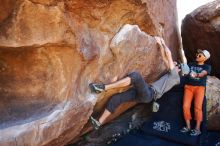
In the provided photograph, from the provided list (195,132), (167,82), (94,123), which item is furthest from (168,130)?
(94,123)

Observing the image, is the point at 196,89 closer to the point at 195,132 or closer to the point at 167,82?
the point at 167,82

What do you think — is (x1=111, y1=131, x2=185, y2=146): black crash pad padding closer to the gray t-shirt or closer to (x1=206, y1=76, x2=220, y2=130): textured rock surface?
the gray t-shirt

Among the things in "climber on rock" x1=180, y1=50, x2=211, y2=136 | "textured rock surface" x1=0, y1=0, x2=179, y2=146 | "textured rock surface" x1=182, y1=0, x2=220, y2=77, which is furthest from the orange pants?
"textured rock surface" x1=182, y1=0, x2=220, y2=77

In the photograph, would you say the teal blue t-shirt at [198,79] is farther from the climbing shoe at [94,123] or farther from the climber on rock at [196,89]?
the climbing shoe at [94,123]

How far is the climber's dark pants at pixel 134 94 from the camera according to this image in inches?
227

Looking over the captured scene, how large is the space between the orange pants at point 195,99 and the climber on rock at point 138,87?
30 centimetres

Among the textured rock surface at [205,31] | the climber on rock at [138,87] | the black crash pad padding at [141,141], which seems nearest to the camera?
the climber on rock at [138,87]

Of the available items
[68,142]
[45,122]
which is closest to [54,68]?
[45,122]

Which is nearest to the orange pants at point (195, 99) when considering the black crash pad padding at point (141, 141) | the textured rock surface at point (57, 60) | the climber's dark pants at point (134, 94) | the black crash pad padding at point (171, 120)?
the black crash pad padding at point (171, 120)

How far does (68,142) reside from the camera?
5953 mm

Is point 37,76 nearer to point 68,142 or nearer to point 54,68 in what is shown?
point 54,68

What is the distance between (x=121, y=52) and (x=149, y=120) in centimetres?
187

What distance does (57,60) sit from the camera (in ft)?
16.0

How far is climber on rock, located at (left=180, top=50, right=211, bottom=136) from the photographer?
6.39 m
